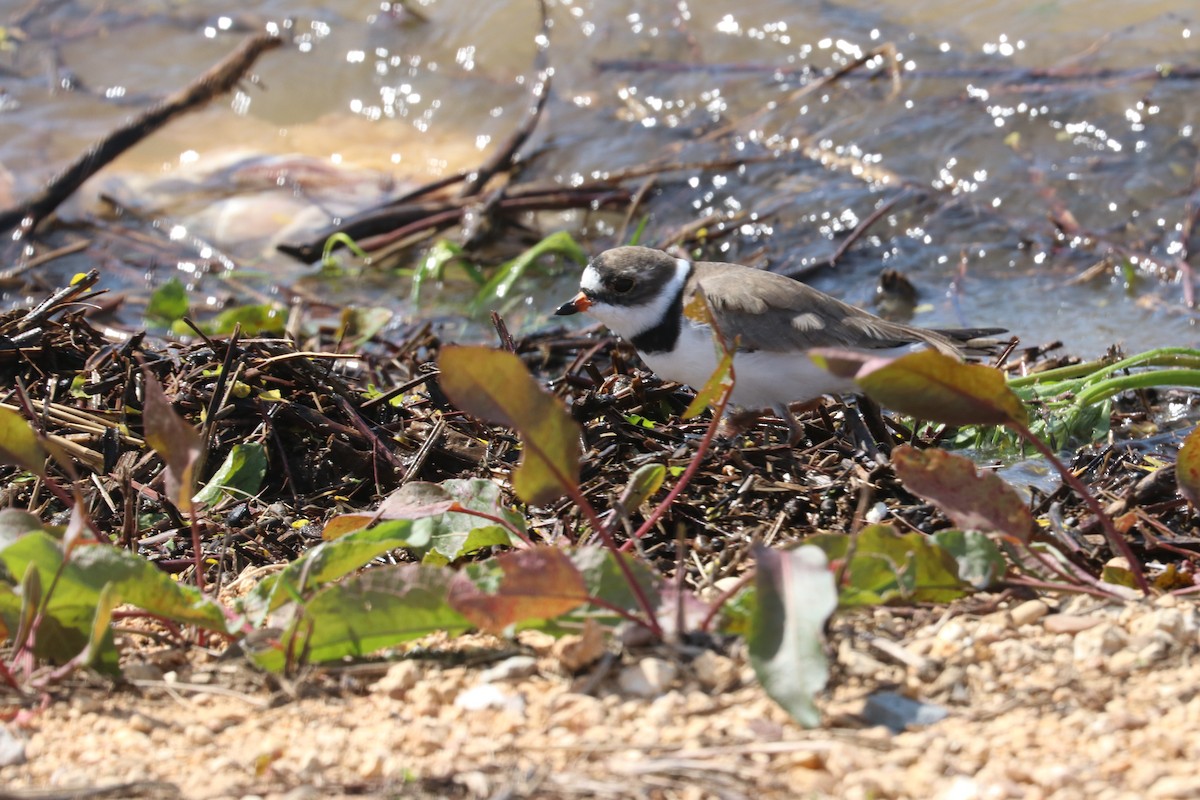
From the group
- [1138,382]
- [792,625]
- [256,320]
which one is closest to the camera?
[792,625]

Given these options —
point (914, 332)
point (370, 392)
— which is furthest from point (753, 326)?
point (370, 392)

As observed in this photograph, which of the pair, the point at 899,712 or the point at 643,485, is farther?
the point at 643,485

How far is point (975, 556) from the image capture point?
306 centimetres

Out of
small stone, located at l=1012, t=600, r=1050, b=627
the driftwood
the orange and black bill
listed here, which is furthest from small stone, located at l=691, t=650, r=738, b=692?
the driftwood

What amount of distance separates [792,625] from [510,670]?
0.71 metres

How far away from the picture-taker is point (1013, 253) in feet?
26.3

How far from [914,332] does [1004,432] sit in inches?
22.4

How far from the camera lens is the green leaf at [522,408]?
9.36 feet

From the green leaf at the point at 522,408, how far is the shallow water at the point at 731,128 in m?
4.60

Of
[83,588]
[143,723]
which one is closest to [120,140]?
[83,588]

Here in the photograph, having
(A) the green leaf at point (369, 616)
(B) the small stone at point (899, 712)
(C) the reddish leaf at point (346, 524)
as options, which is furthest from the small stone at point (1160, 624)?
(C) the reddish leaf at point (346, 524)

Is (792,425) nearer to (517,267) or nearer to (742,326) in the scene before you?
(742,326)

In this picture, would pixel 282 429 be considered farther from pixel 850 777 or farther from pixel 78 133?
pixel 78 133

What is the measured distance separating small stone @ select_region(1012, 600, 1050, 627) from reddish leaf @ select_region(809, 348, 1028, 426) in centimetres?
46
